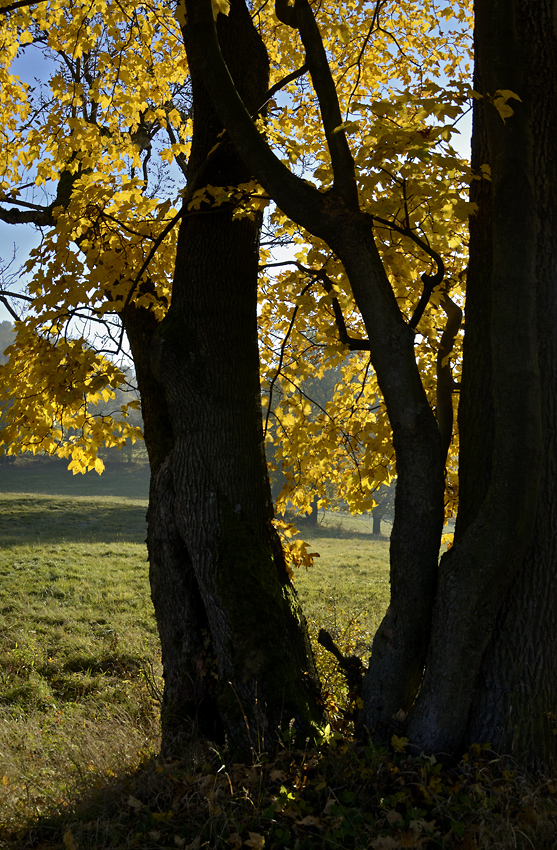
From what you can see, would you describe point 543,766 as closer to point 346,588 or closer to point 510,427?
point 510,427

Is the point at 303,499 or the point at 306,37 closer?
the point at 306,37

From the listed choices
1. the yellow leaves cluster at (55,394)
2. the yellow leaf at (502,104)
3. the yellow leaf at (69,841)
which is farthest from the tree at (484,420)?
the yellow leaves cluster at (55,394)

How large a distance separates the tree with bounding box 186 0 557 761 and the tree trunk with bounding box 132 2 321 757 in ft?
2.12

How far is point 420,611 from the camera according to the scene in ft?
10.7

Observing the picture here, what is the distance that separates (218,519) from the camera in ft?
12.2

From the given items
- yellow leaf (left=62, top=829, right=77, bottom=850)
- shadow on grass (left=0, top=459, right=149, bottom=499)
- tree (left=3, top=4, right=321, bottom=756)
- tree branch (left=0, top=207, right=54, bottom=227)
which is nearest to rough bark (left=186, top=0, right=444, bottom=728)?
tree (left=3, top=4, right=321, bottom=756)

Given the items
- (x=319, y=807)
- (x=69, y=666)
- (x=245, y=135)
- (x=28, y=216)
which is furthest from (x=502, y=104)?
(x=69, y=666)

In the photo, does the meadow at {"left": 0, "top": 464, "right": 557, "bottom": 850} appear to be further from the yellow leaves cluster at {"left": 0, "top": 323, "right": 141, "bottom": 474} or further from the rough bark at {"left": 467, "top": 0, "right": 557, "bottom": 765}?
the yellow leaves cluster at {"left": 0, "top": 323, "right": 141, "bottom": 474}

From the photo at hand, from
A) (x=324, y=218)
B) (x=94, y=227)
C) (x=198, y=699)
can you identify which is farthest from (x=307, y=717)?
(x=94, y=227)

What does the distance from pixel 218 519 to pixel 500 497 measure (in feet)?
5.78

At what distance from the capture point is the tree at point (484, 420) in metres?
2.99

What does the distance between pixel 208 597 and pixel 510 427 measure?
212cm

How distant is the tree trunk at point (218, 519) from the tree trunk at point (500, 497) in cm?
92

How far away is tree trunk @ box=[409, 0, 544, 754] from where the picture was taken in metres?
2.96
